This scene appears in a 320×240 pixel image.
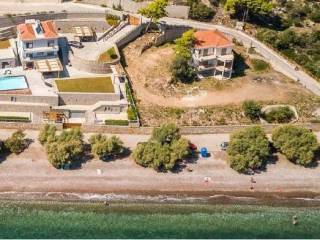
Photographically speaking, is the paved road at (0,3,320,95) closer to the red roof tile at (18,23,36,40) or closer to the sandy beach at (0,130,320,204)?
the red roof tile at (18,23,36,40)

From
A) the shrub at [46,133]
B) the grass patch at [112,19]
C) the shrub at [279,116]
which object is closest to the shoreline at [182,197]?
the shrub at [46,133]

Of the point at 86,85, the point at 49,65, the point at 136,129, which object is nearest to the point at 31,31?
the point at 49,65

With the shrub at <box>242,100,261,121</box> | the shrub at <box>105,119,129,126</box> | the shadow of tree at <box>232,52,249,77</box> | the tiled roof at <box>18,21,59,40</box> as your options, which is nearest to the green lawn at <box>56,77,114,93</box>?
the shrub at <box>105,119,129,126</box>

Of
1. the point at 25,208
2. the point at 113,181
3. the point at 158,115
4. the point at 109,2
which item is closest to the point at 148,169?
the point at 113,181

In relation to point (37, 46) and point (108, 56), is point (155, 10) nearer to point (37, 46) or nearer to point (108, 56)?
point (108, 56)

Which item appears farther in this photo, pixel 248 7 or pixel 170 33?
pixel 248 7

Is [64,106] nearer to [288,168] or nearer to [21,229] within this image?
[21,229]
